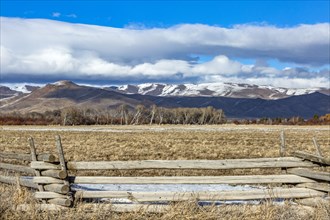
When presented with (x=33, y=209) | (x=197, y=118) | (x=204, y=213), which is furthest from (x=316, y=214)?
(x=197, y=118)

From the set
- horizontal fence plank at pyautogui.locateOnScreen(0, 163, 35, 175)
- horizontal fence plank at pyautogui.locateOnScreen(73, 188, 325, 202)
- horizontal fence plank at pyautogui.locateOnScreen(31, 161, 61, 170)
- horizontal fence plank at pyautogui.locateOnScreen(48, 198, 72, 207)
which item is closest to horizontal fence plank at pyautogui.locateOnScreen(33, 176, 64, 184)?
horizontal fence plank at pyautogui.locateOnScreen(31, 161, 61, 170)

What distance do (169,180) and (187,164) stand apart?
0.51m

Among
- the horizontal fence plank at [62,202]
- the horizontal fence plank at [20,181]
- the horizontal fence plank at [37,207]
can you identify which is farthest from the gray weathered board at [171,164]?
the horizontal fence plank at [20,181]

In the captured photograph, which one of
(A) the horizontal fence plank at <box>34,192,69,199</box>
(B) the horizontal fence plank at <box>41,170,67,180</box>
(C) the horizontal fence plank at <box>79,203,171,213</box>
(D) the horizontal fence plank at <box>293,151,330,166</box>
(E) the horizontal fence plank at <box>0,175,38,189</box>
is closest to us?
(C) the horizontal fence plank at <box>79,203,171,213</box>

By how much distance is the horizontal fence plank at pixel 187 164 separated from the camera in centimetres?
951

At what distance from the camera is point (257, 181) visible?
393 inches

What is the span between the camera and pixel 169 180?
9656 mm

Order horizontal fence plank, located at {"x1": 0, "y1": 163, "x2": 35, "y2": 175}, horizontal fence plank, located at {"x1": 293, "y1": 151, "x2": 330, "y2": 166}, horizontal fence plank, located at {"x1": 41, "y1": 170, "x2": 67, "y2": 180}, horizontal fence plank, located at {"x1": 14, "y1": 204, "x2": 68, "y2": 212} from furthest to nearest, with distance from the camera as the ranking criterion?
horizontal fence plank, located at {"x1": 0, "y1": 163, "x2": 35, "y2": 175}
horizontal fence plank, located at {"x1": 293, "y1": 151, "x2": 330, "y2": 166}
horizontal fence plank, located at {"x1": 41, "y1": 170, "x2": 67, "y2": 180}
horizontal fence plank, located at {"x1": 14, "y1": 204, "x2": 68, "y2": 212}

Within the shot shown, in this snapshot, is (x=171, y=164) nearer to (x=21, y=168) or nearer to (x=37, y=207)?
(x=37, y=207)

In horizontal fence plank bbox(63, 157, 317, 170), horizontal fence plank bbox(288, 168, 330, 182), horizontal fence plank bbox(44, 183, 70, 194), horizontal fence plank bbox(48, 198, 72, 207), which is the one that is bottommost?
horizontal fence plank bbox(48, 198, 72, 207)

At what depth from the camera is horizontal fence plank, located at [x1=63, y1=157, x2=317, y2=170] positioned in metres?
9.51

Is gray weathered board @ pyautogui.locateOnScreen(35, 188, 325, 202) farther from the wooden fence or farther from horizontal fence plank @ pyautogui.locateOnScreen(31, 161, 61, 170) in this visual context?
horizontal fence plank @ pyautogui.locateOnScreen(31, 161, 61, 170)

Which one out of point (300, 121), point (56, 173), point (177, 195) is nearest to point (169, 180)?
point (177, 195)

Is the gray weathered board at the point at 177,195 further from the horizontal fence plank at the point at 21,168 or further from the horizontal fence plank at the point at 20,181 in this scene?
the horizontal fence plank at the point at 21,168
